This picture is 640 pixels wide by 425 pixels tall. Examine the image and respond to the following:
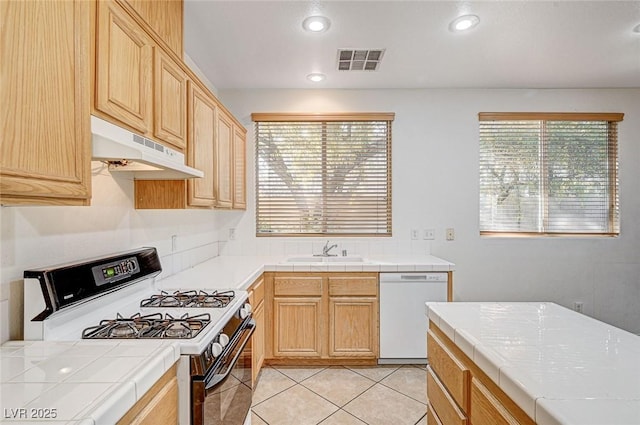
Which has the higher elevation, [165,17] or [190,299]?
[165,17]

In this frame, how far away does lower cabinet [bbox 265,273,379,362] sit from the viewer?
9.23 ft

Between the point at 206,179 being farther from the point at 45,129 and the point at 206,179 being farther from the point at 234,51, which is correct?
the point at 45,129

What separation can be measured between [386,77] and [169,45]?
2.04 meters

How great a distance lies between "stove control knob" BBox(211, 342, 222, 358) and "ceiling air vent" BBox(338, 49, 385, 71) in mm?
2288

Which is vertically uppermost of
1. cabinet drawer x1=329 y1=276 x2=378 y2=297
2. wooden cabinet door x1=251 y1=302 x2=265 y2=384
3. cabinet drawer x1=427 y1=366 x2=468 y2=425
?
cabinet drawer x1=329 y1=276 x2=378 y2=297

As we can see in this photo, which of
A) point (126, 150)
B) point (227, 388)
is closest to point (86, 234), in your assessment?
point (126, 150)

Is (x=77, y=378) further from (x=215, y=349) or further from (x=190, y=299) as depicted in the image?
(x=190, y=299)

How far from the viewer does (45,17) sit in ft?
2.86

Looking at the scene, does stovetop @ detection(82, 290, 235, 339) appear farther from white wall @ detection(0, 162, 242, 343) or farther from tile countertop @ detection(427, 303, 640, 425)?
tile countertop @ detection(427, 303, 640, 425)

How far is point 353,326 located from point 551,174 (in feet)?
8.64

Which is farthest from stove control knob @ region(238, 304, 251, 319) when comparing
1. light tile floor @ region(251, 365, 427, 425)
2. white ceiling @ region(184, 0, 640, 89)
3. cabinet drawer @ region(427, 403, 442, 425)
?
white ceiling @ region(184, 0, 640, 89)

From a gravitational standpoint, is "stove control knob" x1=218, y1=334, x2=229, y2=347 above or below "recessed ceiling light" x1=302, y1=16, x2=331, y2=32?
below

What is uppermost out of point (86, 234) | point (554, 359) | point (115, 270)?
point (86, 234)

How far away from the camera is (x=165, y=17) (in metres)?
1.73
